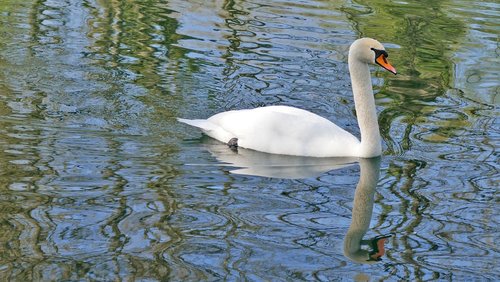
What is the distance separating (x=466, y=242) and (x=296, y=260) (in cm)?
112

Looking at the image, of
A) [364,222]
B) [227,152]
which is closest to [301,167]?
[227,152]

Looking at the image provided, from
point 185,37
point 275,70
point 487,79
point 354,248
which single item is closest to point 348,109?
point 275,70

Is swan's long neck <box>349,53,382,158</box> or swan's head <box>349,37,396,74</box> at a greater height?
swan's head <box>349,37,396,74</box>

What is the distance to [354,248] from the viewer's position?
22.1 feet

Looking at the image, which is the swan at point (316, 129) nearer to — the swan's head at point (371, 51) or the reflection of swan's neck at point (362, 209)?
the swan's head at point (371, 51)

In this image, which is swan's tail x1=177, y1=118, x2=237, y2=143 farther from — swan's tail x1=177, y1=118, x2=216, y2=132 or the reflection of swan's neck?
the reflection of swan's neck

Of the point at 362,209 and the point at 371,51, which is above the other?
the point at 371,51

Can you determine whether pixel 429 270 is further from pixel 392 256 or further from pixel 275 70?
pixel 275 70

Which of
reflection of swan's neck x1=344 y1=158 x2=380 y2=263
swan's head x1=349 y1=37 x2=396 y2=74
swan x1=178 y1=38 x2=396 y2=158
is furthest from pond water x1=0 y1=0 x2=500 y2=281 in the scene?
swan's head x1=349 y1=37 x2=396 y2=74

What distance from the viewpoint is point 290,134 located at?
339 inches

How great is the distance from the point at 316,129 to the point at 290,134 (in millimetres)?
193

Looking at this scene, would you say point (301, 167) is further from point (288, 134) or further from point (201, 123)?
point (201, 123)

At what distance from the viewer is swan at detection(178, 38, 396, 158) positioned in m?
8.58

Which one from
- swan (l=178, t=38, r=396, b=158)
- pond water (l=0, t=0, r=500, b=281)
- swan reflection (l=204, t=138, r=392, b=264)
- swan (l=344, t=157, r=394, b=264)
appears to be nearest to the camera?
pond water (l=0, t=0, r=500, b=281)
